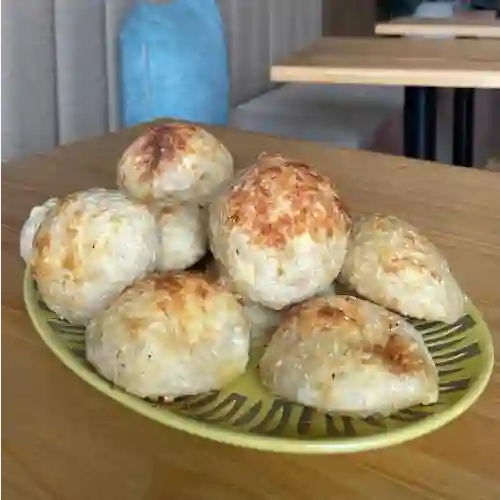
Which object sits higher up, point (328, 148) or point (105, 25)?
point (105, 25)

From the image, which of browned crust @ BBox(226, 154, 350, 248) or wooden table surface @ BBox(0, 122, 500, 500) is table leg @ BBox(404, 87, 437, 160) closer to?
wooden table surface @ BBox(0, 122, 500, 500)

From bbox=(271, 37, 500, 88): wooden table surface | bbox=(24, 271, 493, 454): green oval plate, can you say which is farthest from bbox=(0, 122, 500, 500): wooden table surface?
bbox=(271, 37, 500, 88): wooden table surface

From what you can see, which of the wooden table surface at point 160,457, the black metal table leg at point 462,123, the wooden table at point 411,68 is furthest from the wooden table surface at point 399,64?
the wooden table surface at point 160,457

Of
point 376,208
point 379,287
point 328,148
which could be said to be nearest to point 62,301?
point 379,287

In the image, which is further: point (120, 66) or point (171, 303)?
point (120, 66)

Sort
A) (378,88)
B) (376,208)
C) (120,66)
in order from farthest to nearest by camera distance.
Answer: (378,88) → (120,66) → (376,208)

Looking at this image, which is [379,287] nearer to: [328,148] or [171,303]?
[171,303]

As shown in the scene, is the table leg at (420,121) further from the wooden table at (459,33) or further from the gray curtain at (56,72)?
the gray curtain at (56,72)

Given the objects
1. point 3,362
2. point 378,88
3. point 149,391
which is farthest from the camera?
point 378,88
